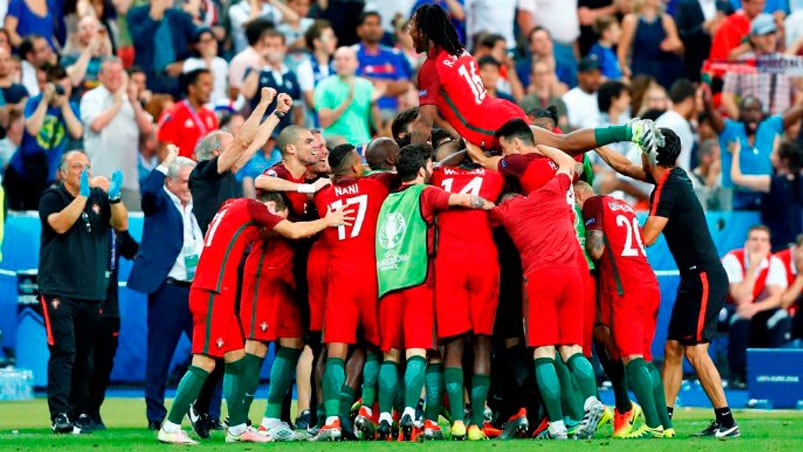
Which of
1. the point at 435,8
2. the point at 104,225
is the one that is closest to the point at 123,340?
the point at 104,225

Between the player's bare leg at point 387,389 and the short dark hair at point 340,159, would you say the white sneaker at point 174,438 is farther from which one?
the short dark hair at point 340,159

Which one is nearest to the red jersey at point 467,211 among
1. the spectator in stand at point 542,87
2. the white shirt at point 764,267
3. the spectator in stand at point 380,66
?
the white shirt at point 764,267

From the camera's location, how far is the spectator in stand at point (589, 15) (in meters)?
25.1

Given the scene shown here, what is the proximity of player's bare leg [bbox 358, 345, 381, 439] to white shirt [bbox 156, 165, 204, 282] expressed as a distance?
260cm

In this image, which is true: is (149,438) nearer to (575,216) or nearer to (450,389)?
(450,389)

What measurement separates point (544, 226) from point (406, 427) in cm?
188

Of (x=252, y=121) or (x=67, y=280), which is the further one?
(x=67, y=280)

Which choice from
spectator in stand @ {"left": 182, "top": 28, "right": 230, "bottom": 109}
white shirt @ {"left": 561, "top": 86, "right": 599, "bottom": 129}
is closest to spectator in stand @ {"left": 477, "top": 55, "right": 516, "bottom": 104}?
white shirt @ {"left": 561, "top": 86, "right": 599, "bottom": 129}

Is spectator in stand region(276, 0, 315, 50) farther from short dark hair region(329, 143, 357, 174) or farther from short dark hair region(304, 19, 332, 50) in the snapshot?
short dark hair region(329, 143, 357, 174)

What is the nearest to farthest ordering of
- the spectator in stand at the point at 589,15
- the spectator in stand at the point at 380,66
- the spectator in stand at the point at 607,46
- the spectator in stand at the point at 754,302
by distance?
the spectator in stand at the point at 754,302 → the spectator in stand at the point at 380,66 → the spectator in stand at the point at 607,46 → the spectator in stand at the point at 589,15

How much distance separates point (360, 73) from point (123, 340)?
5.07 meters

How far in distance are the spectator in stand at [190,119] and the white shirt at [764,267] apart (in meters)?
6.36

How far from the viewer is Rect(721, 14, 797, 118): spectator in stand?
2234 centimetres

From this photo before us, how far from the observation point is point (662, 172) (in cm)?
1349
